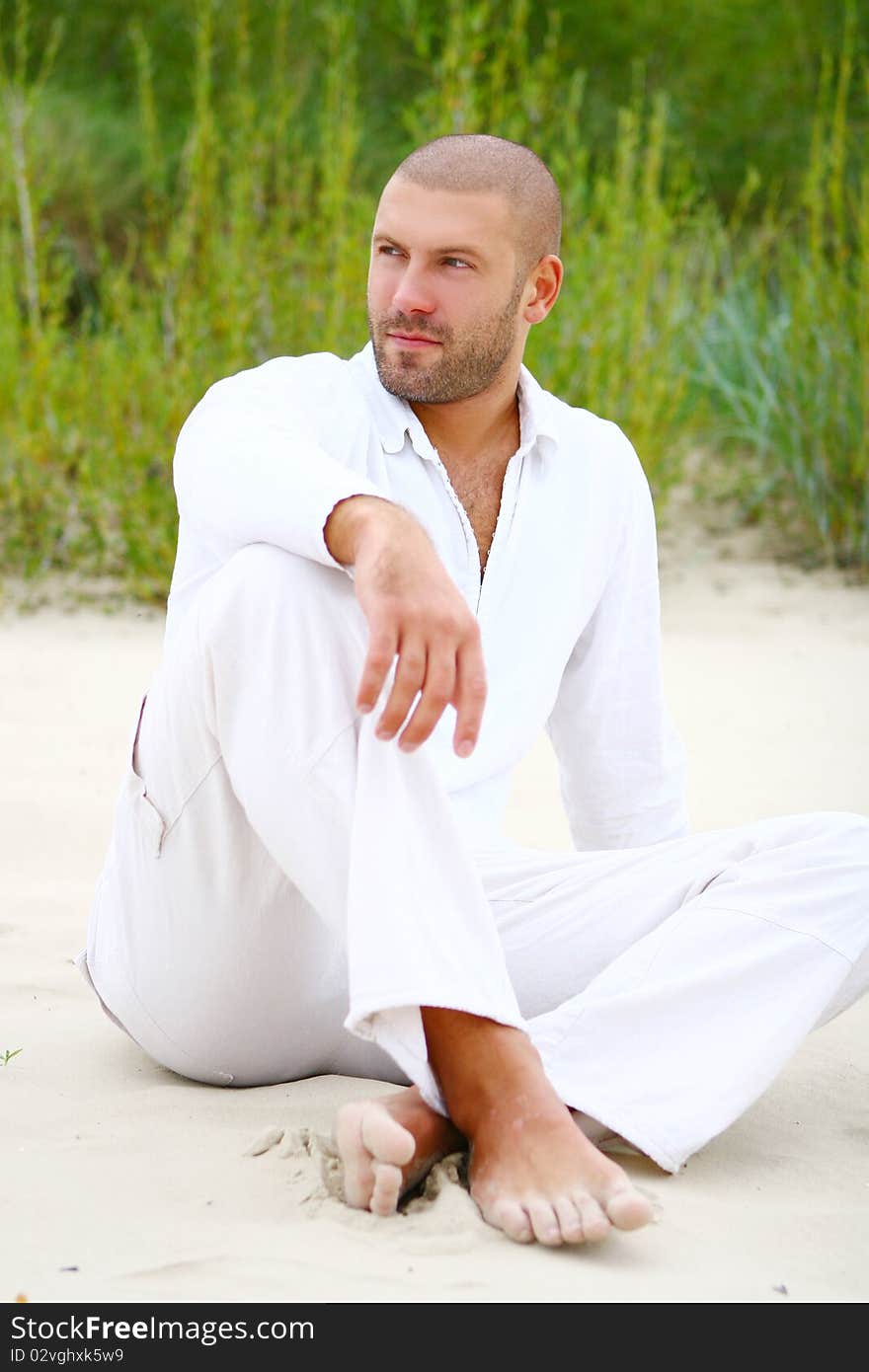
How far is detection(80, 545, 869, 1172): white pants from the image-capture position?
5.79ft

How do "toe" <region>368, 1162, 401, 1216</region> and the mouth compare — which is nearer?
"toe" <region>368, 1162, 401, 1216</region>

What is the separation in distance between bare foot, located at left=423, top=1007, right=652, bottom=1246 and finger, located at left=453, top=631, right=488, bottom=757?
0.92 feet

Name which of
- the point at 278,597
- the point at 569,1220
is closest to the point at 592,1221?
the point at 569,1220

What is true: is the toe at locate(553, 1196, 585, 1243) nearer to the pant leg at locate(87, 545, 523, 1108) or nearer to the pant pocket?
the pant leg at locate(87, 545, 523, 1108)

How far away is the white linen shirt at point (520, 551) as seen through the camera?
2057 mm

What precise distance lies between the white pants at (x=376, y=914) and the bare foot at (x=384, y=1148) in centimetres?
4

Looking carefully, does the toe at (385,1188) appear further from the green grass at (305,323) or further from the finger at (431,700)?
the green grass at (305,323)

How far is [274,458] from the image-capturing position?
6.43ft

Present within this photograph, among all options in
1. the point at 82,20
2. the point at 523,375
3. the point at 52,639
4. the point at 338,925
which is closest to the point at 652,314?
the point at 52,639

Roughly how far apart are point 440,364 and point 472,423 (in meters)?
0.13

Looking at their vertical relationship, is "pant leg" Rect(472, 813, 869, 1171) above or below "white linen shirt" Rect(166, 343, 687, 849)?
below

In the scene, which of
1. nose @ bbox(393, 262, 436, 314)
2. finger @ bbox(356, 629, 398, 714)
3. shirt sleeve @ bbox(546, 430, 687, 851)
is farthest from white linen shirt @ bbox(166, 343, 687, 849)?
finger @ bbox(356, 629, 398, 714)

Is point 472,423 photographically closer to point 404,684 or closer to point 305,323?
point 404,684

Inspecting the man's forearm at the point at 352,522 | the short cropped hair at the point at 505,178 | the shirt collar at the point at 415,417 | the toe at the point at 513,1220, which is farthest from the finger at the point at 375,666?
the short cropped hair at the point at 505,178
